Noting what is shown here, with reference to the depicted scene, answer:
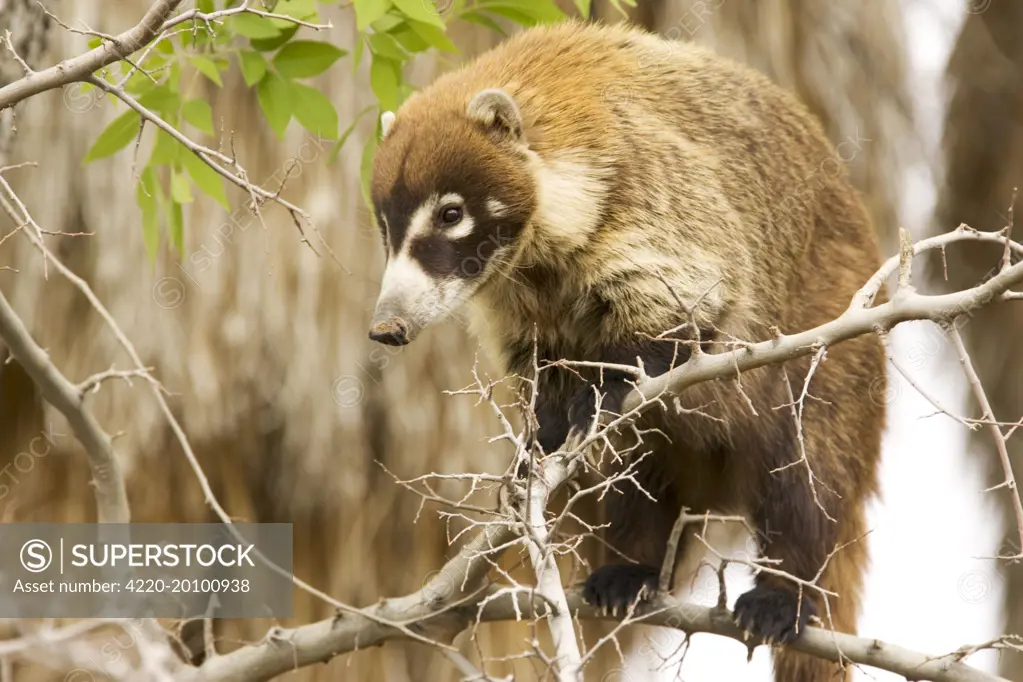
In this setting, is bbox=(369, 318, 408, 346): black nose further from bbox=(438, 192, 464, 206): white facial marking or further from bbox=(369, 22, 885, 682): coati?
bbox=(438, 192, 464, 206): white facial marking

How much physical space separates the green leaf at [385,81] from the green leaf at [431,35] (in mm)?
117

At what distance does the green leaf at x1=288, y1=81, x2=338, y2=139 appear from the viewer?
2.60 metres

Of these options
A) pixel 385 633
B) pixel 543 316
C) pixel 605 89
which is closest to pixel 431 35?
pixel 605 89

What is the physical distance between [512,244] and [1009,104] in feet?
11.6

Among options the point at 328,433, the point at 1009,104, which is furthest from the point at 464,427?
the point at 1009,104

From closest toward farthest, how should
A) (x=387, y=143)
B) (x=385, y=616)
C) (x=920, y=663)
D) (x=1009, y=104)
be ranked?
(x=920, y=663), (x=385, y=616), (x=387, y=143), (x=1009, y=104)

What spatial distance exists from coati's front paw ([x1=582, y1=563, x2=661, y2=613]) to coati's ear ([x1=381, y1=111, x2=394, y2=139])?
1.15m

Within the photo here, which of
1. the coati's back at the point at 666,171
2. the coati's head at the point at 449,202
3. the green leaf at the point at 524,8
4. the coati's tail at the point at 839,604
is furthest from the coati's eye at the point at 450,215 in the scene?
the coati's tail at the point at 839,604

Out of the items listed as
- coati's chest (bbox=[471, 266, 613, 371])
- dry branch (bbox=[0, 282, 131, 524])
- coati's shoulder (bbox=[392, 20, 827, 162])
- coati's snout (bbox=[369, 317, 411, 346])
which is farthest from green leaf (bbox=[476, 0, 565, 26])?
dry branch (bbox=[0, 282, 131, 524])

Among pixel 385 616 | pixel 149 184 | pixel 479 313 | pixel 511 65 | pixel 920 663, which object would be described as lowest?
pixel 920 663

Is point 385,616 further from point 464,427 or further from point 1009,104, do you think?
point 1009,104

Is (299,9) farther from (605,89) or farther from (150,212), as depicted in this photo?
(605,89)

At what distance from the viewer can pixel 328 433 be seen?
4.81 metres

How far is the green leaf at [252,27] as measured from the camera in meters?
2.49
